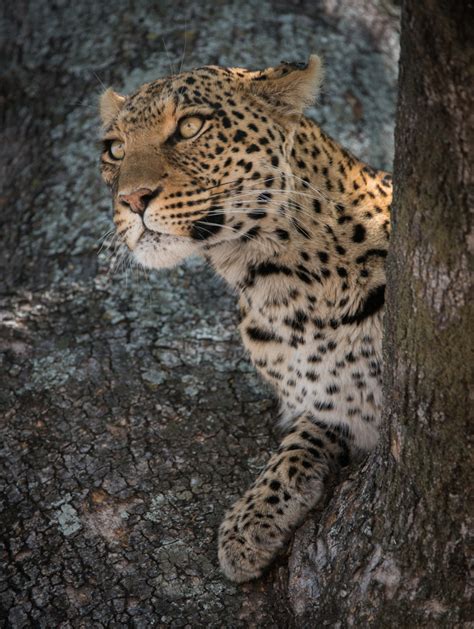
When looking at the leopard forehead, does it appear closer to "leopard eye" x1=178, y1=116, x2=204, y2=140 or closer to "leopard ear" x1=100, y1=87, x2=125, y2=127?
"leopard eye" x1=178, y1=116, x2=204, y2=140

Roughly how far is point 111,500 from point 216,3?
4301mm

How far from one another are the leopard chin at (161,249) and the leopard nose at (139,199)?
0.11m

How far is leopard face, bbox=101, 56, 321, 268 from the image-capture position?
13.2 feet

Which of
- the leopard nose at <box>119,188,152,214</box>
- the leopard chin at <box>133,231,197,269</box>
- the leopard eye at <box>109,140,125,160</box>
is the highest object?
the leopard nose at <box>119,188,152,214</box>

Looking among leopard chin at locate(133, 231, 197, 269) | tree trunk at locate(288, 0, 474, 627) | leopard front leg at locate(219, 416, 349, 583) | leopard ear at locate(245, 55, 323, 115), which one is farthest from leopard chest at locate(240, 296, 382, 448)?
leopard ear at locate(245, 55, 323, 115)

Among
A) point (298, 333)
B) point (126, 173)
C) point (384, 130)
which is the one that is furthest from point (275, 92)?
point (384, 130)

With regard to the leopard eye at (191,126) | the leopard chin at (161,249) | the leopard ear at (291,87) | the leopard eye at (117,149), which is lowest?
the leopard chin at (161,249)

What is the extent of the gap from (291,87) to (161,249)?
93 centimetres

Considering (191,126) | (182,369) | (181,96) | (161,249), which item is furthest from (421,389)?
(182,369)

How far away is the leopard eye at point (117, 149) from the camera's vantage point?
4367 mm

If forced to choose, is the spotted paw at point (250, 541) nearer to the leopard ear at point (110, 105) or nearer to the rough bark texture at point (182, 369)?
the rough bark texture at point (182, 369)

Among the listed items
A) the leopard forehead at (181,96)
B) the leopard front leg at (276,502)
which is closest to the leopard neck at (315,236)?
the leopard forehead at (181,96)

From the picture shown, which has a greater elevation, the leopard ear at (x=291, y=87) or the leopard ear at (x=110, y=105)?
the leopard ear at (x=291, y=87)

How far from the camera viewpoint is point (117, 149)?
173 inches
